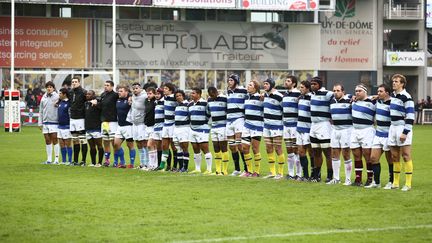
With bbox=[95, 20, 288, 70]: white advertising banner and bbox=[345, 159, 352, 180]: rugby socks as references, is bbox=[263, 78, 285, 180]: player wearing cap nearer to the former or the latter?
bbox=[345, 159, 352, 180]: rugby socks

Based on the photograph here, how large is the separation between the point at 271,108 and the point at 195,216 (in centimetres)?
729

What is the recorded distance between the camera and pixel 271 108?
21.1 metres

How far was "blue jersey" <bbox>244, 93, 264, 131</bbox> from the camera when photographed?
70.4 feet

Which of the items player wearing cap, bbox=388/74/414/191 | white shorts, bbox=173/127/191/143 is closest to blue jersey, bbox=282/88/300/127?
player wearing cap, bbox=388/74/414/191

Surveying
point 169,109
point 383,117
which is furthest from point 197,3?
point 383,117

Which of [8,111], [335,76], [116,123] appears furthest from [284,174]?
[335,76]

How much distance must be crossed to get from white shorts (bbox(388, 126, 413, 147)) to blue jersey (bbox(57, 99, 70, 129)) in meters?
10.5

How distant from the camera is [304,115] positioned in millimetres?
20234

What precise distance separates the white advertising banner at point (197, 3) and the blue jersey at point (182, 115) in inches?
1420

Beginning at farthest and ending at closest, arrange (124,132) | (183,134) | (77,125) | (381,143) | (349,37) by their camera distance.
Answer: (349,37), (77,125), (124,132), (183,134), (381,143)

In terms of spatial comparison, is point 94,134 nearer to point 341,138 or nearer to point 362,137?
point 341,138

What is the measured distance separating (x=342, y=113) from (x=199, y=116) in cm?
456

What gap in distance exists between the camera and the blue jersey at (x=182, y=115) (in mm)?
23016

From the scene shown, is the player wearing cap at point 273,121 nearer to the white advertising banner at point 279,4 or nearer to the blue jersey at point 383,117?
the blue jersey at point 383,117
